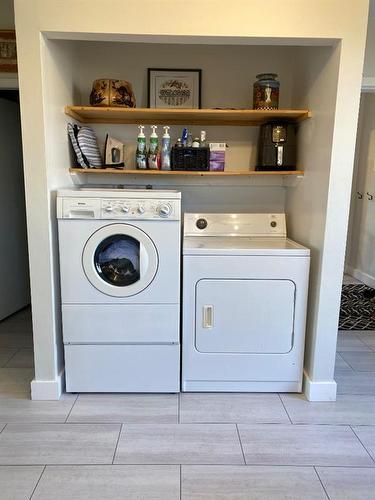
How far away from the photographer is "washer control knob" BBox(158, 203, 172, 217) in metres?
1.99

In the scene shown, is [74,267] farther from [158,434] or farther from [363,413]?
[363,413]

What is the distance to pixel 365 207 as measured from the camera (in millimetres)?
4781

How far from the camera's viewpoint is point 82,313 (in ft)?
6.85

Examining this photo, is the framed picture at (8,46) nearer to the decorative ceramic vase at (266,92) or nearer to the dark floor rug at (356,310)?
the decorative ceramic vase at (266,92)

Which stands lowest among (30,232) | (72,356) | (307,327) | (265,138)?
(72,356)

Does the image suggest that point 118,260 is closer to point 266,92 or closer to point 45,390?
point 45,390

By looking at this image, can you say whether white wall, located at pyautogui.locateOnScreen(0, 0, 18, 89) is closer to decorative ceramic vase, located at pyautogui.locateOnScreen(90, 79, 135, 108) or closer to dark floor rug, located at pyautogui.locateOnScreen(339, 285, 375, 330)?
decorative ceramic vase, located at pyautogui.locateOnScreen(90, 79, 135, 108)

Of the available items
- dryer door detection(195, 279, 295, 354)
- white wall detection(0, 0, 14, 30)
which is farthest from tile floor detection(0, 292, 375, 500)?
white wall detection(0, 0, 14, 30)

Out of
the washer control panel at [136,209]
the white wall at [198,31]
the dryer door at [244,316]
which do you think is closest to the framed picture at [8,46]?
the white wall at [198,31]

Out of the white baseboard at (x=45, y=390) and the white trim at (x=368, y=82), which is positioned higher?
the white trim at (x=368, y=82)

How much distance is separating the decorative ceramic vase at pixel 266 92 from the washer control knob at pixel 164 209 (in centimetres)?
91

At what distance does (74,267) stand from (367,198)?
4050 mm

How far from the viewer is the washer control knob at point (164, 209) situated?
6.54 feet

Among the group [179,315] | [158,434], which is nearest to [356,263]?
[179,315]
